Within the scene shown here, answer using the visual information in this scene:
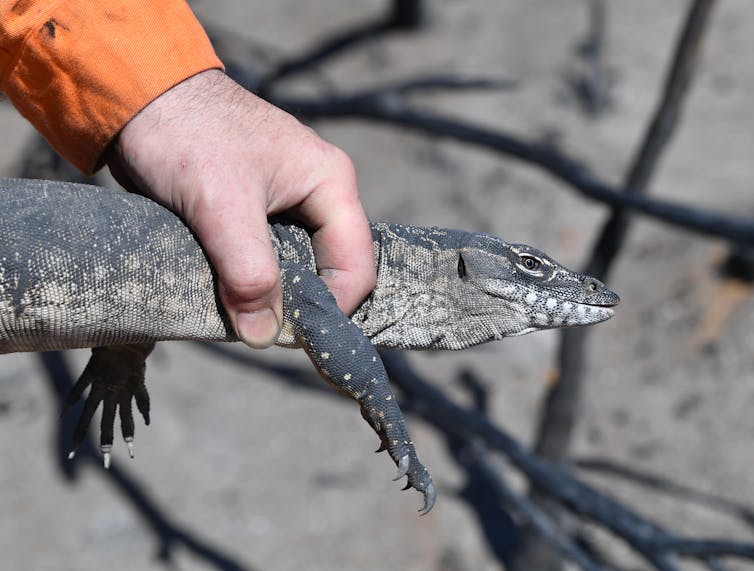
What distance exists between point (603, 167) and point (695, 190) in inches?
42.1

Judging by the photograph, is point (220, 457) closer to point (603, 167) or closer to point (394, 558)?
point (394, 558)

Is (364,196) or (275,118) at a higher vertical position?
(275,118)

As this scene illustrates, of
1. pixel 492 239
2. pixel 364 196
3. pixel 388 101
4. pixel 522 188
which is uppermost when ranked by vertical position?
pixel 492 239

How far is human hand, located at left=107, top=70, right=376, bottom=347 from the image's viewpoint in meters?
1.90

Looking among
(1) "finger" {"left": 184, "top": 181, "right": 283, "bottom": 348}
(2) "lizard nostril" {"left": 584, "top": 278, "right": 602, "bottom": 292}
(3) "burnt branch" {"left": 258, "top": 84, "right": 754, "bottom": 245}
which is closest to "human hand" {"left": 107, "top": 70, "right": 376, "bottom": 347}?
(1) "finger" {"left": 184, "top": 181, "right": 283, "bottom": 348}

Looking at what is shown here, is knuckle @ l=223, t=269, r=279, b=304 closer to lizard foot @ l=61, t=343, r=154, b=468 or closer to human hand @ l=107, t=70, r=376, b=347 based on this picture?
human hand @ l=107, t=70, r=376, b=347

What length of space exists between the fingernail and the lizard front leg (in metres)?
0.08

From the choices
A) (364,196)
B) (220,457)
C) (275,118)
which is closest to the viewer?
(275,118)

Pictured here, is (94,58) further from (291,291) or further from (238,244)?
(291,291)

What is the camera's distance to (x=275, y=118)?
2062 mm

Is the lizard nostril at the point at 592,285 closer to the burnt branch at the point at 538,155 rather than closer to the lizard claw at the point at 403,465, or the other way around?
the lizard claw at the point at 403,465

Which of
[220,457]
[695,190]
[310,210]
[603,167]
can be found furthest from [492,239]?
[603,167]

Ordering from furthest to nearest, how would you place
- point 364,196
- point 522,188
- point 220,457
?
point 364,196 < point 522,188 < point 220,457

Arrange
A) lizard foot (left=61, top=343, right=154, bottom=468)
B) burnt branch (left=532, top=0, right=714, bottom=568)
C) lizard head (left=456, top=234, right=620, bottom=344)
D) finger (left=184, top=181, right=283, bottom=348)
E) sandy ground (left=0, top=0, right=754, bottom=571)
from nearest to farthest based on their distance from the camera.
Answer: finger (left=184, top=181, right=283, bottom=348) → lizard head (left=456, top=234, right=620, bottom=344) → lizard foot (left=61, top=343, right=154, bottom=468) → burnt branch (left=532, top=0, right=714, bottom=568) → sandy ground (left=0, top=0, right=754, bottom=571)
